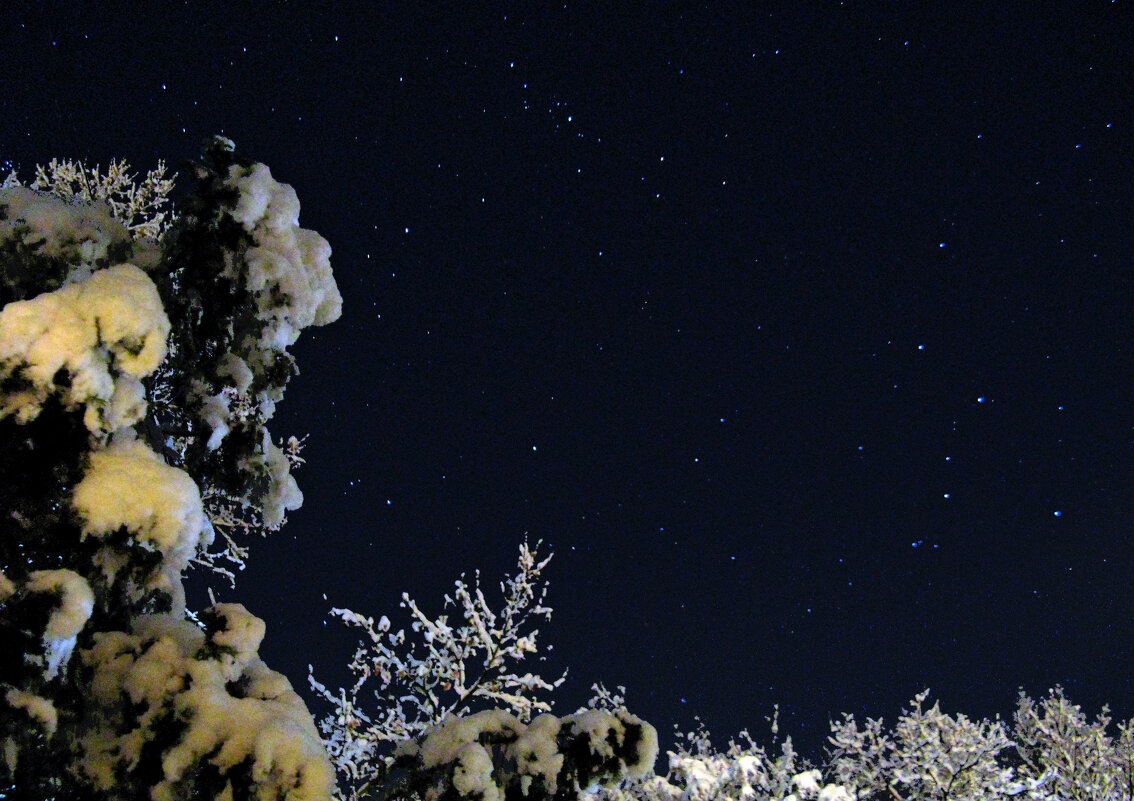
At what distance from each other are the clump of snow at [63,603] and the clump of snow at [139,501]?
23 cm

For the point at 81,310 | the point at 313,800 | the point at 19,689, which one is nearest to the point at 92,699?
the point at 19,689

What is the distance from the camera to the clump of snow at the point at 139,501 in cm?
306

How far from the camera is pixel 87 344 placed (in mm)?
2953

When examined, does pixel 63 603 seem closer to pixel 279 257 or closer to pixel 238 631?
pixel 238 631

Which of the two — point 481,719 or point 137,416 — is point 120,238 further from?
point 481,719

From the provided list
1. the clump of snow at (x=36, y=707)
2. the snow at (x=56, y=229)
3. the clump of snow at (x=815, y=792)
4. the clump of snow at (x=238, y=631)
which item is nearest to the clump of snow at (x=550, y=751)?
the clump of snow at (x=238, y=631)

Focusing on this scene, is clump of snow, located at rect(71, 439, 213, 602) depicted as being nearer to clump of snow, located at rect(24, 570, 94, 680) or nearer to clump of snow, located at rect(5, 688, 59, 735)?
clump of snow, located at rect(24, 570, 94, 680)

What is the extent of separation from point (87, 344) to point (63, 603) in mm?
1199

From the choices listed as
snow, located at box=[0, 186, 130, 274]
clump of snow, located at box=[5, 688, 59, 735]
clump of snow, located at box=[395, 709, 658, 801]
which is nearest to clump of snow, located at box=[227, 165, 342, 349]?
snow, located at box=[0, 186, 130, 274]

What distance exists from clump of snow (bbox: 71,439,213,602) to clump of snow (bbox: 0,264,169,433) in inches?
8.4

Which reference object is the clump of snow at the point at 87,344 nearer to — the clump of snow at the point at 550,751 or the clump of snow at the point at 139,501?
the clump of snow at the point at 139,501

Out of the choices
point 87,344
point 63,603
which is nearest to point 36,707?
point 63,603

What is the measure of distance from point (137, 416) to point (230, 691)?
156 centimetres

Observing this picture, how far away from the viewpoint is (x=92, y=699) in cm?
312
